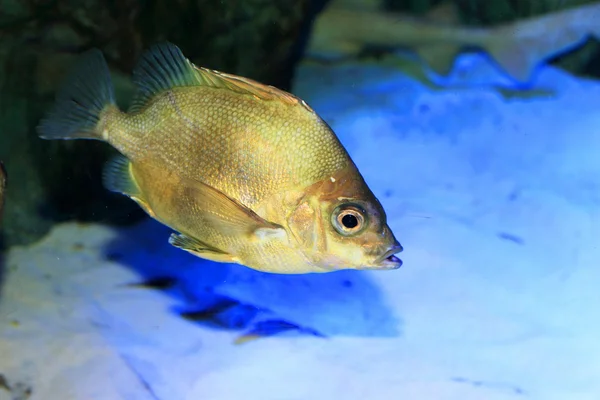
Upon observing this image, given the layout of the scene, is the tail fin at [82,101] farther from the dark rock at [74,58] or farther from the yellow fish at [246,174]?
the dark rock at [74,58]

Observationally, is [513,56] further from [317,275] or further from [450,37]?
[317,275]

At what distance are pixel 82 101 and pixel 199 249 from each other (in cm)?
72

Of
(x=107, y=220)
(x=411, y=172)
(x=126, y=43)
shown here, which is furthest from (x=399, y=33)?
(x=107, y=220)

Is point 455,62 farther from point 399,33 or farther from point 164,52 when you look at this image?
point 164,52

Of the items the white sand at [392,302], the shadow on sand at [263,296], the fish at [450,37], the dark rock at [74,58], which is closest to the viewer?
the white sand at [392,302]

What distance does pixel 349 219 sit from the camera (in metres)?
1.64

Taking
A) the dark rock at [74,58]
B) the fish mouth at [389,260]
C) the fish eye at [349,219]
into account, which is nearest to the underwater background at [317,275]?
the dark rock at [74,58]

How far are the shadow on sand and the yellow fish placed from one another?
1.05 m

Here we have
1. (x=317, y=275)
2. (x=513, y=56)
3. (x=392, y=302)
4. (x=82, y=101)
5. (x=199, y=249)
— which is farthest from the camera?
(x=513, y=56)

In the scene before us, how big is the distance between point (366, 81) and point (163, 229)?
2.60m

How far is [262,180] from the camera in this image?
172 centimetres

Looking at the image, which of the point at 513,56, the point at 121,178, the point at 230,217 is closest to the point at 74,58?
the point at 121,178

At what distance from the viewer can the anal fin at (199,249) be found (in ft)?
5.84

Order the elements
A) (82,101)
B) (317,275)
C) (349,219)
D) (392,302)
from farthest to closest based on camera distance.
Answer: (317,275) → (392,302) → (82,101) → (349,219)
